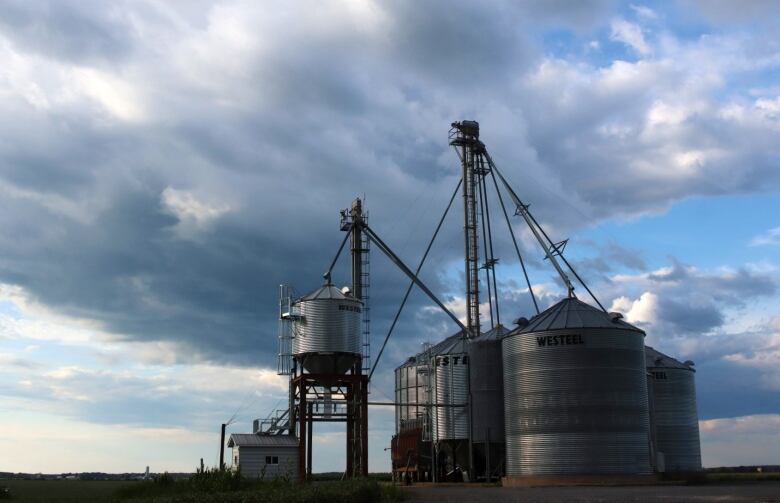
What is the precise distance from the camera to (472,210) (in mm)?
82062

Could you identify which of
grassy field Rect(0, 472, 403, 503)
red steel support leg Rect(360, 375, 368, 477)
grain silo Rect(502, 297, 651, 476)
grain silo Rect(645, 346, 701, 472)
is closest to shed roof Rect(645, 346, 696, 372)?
grain silo Rect(645, 346, 701, 472)

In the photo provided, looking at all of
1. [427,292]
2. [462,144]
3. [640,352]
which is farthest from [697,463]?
[462,144]

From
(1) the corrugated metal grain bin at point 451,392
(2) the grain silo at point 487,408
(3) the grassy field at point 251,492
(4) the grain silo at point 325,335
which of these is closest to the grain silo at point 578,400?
(2) the grain silo at point 487,408

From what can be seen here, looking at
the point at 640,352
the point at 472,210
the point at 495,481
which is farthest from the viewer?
the point at 472,210

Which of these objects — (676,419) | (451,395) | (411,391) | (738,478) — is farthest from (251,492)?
(738,478)

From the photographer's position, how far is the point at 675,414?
73562mm

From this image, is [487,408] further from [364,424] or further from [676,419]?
[676,419]

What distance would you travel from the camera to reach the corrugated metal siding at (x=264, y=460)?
191 feet

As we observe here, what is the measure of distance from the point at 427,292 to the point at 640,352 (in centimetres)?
2483

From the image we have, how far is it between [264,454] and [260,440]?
42.2 inches

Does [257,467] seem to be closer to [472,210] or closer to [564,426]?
[564,426]

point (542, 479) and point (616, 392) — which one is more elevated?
point (616, 392)

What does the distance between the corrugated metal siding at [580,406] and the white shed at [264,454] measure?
1669cm

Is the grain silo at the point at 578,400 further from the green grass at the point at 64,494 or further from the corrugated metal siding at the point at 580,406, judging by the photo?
the green grass at the point at 64,494
